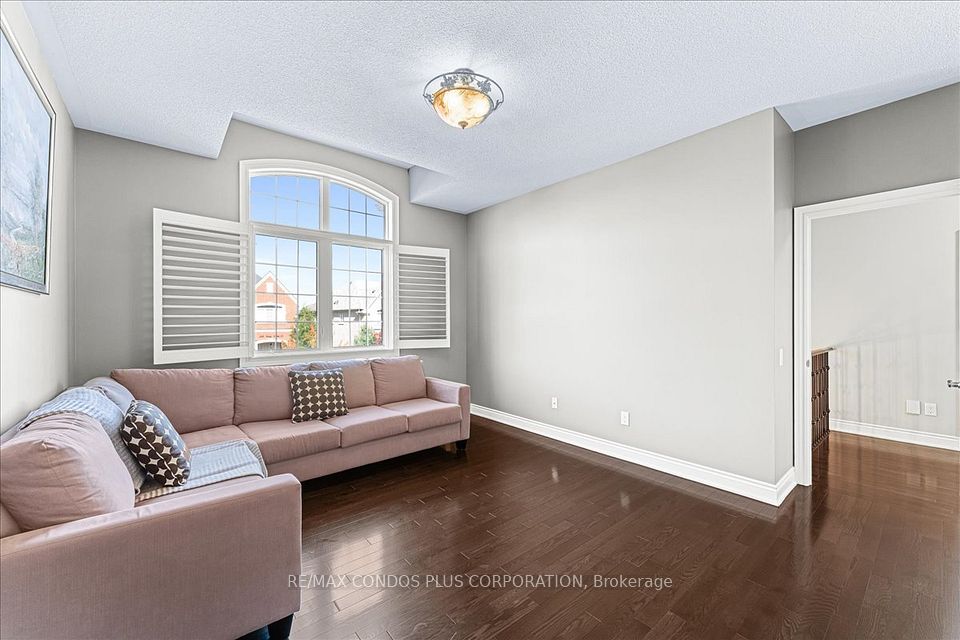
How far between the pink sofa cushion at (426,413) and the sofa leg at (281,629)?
6.05 ft

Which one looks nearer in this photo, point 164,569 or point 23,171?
point 164,569

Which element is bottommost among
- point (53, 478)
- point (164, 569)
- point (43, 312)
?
point (164, 569)

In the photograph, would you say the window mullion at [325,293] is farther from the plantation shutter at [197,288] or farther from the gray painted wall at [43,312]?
the gray painted wall at [43,312]

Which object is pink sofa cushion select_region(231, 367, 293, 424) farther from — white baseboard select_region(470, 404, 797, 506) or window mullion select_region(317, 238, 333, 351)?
white baseboard select_region(470, 404, 797, 506)

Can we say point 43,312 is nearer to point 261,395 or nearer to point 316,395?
point 261,395

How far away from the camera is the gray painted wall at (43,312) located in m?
1.63

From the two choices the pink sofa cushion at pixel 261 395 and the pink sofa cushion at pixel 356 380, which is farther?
the pink sofa cushion at pixel 356 380

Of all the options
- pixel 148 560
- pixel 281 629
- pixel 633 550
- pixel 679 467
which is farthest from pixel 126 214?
pixel 679 467

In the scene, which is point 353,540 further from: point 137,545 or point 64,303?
point 64,303

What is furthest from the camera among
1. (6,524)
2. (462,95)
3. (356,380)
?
(356,380)

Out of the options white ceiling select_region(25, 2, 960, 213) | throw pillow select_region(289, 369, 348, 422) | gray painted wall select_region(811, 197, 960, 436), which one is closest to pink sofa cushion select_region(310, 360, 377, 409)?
throw pillow select_region(289, 369, 348, 422)

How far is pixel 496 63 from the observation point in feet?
7.36

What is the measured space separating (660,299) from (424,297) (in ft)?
8.80

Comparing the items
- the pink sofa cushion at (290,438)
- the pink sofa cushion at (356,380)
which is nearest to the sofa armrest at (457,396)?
the pink sofa cushion at (356,380)
